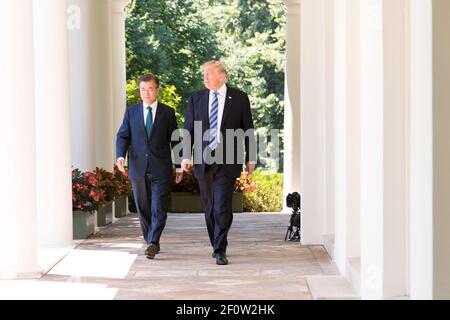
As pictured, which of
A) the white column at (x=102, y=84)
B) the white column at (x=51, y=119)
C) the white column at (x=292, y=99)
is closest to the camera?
→ the white column at (x=51, y=119)

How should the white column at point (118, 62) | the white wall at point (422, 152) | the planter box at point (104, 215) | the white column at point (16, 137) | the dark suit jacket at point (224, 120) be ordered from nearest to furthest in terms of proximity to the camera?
1. the white wall at point (422, 152)
2. the white column at point (16, 137)
3. the dark suit jacket at point (224, 120)
4. the planter box at point (104, 215)
5. the white column at point (118, 62)

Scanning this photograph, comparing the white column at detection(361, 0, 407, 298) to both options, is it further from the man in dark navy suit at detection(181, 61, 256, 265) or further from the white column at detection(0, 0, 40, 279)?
the white column at detection(0, 0, 40, 279)

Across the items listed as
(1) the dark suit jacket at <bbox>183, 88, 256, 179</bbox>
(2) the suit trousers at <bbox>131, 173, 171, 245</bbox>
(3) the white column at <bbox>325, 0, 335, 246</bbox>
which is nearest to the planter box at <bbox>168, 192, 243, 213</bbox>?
(3) the white column at <bbox>325, 0, 335, 246</bbox>

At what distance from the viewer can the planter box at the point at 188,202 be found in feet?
72.3

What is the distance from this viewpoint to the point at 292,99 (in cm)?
Result: 2139

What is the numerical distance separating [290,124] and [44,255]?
9.93 meters

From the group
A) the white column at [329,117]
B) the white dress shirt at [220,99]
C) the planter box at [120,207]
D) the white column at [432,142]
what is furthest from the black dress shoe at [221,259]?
the planter box at [120,207]

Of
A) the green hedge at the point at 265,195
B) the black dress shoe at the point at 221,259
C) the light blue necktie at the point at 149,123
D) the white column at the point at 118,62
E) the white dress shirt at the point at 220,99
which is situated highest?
the white column at the point at 118,62

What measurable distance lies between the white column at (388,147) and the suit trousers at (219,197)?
3194mm

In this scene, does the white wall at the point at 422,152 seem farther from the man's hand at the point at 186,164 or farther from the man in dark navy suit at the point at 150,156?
the man in dark navy suit at the point at 150,156

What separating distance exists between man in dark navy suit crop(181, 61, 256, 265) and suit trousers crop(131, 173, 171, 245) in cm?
45

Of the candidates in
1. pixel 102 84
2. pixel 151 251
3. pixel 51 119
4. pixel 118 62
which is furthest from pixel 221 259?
pixel 118 62

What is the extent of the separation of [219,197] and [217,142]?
60 cm
